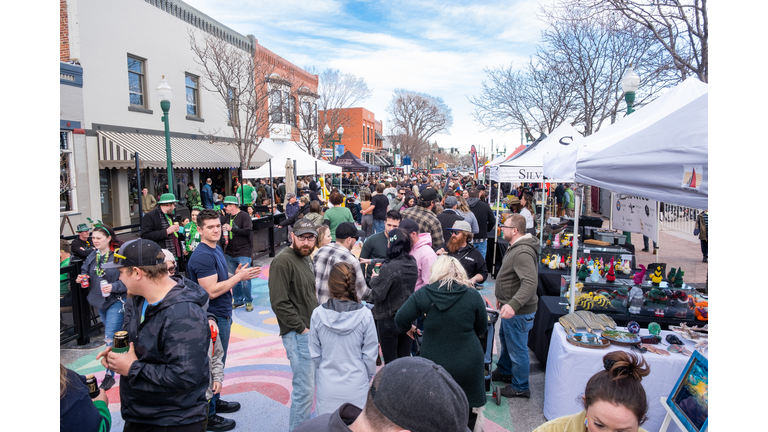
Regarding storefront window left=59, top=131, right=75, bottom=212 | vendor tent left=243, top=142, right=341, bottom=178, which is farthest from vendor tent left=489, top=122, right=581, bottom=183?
storefront window left=59, top=131, right=75, bottom=212

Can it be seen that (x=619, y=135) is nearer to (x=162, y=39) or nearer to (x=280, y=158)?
(x=280, y=158)

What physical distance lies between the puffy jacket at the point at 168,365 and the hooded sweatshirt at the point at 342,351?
87 cm

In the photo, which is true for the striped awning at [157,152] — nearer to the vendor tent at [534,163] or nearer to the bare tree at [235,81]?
the bare tree at [235,81]

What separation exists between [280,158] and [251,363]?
12.5m

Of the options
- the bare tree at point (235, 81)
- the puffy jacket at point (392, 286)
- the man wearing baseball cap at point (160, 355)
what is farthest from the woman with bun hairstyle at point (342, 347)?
the bare tree at point (235, 81)

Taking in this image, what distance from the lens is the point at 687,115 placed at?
10.6ft

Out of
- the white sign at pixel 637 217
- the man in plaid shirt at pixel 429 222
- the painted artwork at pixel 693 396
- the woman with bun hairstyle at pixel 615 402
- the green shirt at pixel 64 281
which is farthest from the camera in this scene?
the white sign at pixel 637 217

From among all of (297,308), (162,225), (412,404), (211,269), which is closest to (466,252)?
(297,308)

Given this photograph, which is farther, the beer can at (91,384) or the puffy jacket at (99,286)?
the puffy jacket at (99,286)

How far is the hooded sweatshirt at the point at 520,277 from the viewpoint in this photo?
4098 millimetres

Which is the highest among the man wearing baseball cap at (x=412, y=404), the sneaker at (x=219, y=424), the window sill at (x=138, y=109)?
the window sill at (x=138, y=109)

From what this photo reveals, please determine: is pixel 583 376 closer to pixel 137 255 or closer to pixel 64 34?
pixel 137 255

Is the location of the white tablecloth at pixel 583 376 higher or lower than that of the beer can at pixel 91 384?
lower

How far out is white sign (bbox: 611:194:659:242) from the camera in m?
8.07
